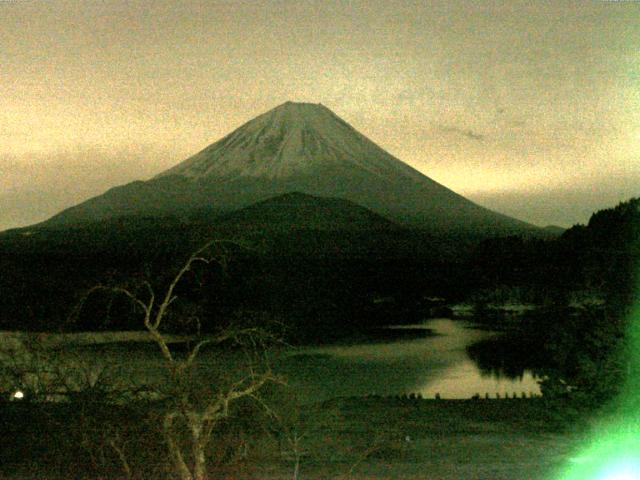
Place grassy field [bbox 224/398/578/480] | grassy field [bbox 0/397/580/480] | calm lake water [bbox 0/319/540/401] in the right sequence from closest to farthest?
grassy field [bbox 0/397/580/480]
grassy field [bbox 224/398/578/480]
calm lake water [bbox 0/319/540/401]

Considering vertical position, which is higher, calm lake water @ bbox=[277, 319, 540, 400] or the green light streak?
the green light streak

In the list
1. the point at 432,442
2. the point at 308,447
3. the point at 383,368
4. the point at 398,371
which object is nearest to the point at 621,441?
the point at 432,442

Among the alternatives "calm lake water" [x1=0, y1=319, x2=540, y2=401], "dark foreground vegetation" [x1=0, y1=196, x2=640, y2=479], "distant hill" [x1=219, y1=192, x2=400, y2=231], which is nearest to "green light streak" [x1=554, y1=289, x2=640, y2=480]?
"dark foreground vegetation" [x1=0, y1=196, x2=640, y2=479]

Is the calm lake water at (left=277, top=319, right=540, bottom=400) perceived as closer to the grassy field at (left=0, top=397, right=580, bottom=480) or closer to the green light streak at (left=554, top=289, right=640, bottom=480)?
the grassy field at (left=0, top=397, right=580, bottom=480)

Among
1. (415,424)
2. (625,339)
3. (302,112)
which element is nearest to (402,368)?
(415,424)

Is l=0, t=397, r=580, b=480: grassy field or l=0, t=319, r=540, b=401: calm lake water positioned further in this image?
l=0, t=319, r=540, b=401: calm lake water

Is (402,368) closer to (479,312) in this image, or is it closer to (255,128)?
(479,312)

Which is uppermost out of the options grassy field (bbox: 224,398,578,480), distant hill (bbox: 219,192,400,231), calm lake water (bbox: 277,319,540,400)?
distant hill (bbox: 219,192,400,231)

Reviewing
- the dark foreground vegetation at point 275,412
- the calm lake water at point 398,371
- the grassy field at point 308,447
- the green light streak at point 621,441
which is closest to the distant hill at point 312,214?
the calm lake water at point 398,371

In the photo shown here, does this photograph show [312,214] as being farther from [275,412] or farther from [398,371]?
[275,412]
